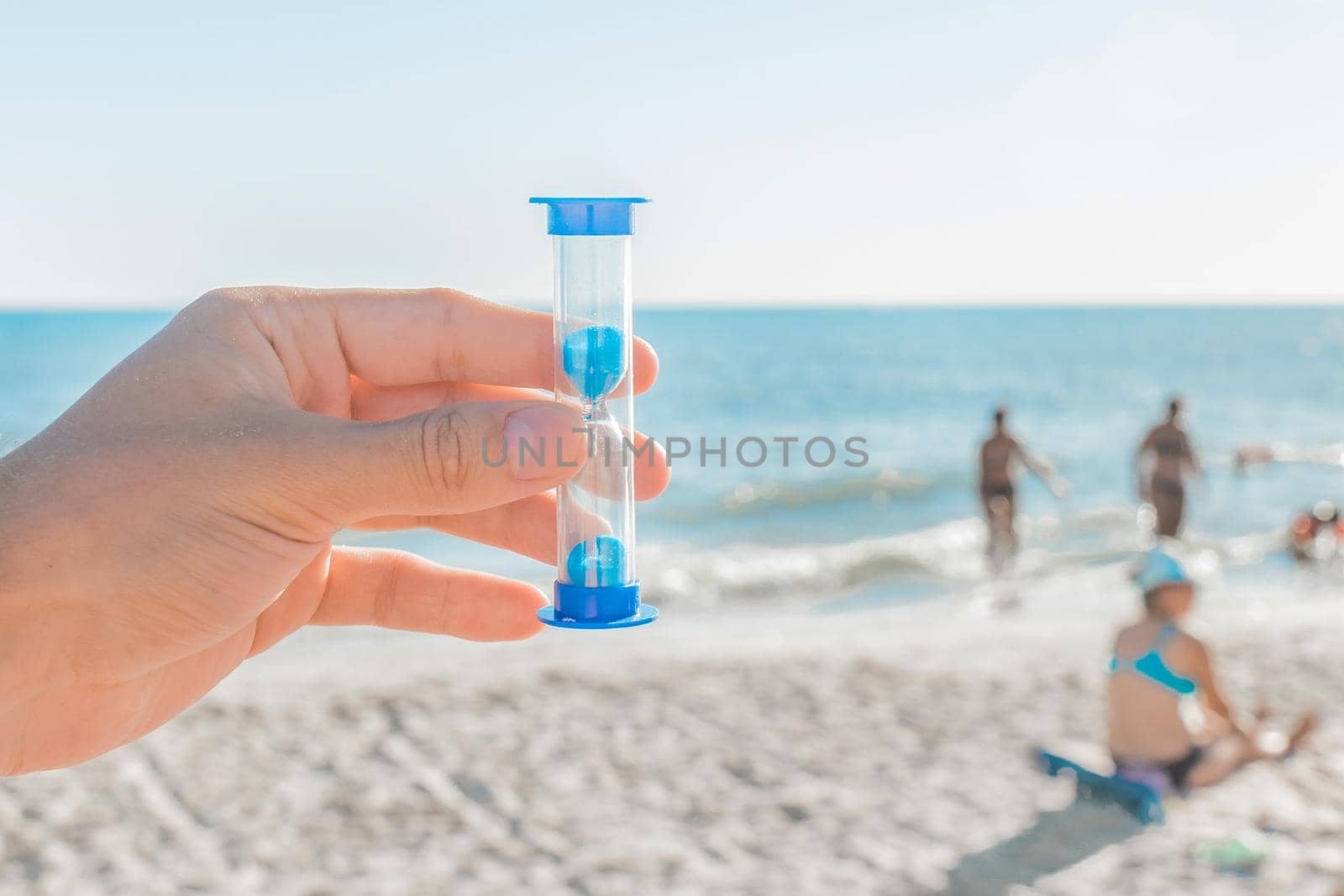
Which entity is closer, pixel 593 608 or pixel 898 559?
pixel 593 608

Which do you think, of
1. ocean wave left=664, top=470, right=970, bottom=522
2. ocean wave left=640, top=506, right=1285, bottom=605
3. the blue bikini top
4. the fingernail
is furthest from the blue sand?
ocean wave left=664, top=470, right=970, bottom=522

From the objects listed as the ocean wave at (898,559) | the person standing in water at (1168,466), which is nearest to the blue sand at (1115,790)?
the ocean wave at (898,559)

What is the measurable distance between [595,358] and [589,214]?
29cm

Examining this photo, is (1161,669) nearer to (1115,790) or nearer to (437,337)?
(1115,790)

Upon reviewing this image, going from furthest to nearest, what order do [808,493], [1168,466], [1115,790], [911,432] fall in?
[911,432]
[808,493]
[1168,466]
[1115,790]

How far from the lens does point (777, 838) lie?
250 inches

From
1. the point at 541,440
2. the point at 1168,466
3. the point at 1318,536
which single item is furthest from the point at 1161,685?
the point at 1318,536

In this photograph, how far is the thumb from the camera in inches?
85.7

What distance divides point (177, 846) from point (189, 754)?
136 cm

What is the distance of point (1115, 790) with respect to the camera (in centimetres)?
659

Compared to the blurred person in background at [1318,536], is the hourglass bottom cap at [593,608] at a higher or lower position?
higher

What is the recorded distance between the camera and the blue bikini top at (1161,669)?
6.65m

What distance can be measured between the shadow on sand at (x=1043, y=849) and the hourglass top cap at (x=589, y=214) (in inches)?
172

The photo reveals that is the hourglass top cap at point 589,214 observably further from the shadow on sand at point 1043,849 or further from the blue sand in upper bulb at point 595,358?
the shadow on sand at point 1043,849
